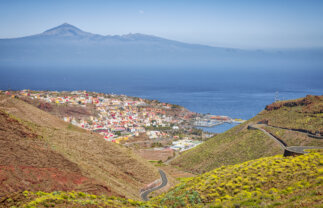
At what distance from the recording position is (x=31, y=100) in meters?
71.9

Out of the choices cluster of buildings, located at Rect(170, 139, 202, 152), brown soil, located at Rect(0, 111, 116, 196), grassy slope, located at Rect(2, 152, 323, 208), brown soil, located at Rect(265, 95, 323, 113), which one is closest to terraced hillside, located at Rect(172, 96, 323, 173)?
brown soil, located at Rect(265, 95, 323, 113)

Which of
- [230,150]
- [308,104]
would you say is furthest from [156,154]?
[308,104]

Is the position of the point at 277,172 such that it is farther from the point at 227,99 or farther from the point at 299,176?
the point at 227,99

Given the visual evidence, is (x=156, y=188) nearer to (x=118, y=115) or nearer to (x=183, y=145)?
(x=183, y=145)

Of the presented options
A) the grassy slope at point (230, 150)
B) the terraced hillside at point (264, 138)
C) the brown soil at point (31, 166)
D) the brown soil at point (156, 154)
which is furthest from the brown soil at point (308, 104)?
the brown soil at point (31, 166)

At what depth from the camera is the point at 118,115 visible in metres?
84.2

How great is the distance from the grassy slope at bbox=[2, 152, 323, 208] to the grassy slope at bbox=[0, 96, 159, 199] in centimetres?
626

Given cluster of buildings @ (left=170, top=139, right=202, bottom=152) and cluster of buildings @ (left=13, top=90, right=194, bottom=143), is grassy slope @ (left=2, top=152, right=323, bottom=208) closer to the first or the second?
cluster of buildings @ (left=170, top=139, right=202, bottom=152)

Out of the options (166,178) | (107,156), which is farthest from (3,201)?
(166,178)

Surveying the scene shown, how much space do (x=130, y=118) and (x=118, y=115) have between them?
356cm

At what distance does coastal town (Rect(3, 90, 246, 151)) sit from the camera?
215 ft

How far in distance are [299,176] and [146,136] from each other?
2111 inches

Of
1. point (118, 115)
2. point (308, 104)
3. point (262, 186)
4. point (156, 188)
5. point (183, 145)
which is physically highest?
point (308, 104)

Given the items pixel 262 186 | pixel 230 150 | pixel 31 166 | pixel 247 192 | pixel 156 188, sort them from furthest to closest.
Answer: pixel 230 150 < pixel 156 188 < pixel 31 166 < pixel 262 186 < pixel 247 192
